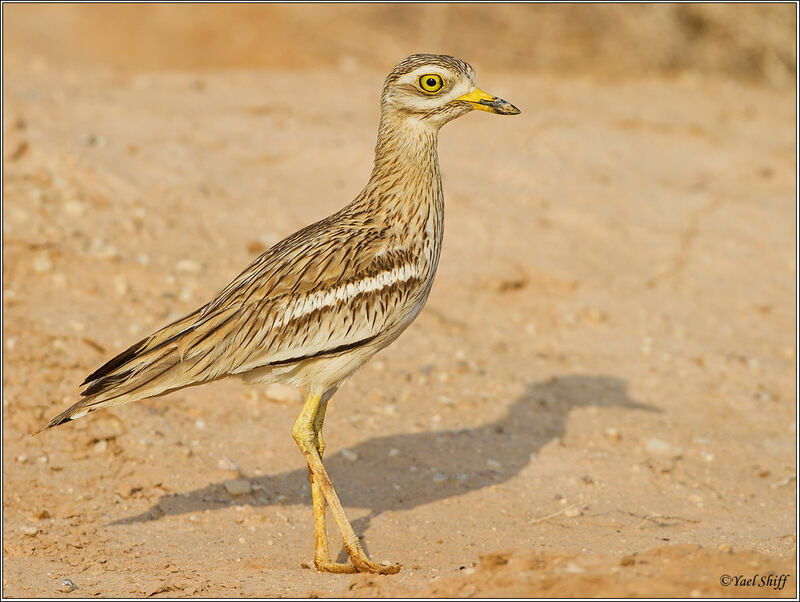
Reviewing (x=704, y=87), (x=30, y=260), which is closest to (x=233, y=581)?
(x=30, y=260)

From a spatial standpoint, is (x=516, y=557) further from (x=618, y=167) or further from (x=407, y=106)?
(x=618, y=167)

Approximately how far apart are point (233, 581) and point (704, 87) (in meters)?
10.7

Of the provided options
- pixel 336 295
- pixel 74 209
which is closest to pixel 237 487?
pixel 336 295

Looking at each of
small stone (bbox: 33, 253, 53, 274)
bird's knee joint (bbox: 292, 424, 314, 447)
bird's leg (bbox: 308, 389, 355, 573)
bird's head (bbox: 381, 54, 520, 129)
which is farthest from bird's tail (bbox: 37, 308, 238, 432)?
small stone (bbox: 33, 253, 53, 274)

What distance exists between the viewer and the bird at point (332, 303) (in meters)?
4.97

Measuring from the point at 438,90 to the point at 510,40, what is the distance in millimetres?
9027

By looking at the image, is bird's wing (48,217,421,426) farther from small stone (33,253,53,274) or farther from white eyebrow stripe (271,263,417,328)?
small stone (33,253,53,274)

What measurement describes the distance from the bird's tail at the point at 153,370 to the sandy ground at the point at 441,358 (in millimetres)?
821

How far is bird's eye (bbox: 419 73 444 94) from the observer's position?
5.27 m

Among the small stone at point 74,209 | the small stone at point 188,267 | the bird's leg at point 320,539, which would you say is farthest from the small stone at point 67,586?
the small stone at point 74,209

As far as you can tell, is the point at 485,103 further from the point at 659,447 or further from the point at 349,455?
the point at 659,447

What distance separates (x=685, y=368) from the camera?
772cm

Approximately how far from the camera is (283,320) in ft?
16.5

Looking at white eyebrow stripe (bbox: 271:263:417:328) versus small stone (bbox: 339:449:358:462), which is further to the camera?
small stone (bbox: 339:449:358:462)
